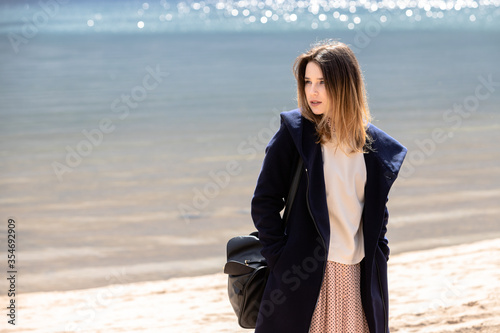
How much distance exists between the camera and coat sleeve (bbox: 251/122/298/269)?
105 inches

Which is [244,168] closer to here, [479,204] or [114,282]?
[479,204]

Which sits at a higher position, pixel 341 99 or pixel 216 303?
pixel 341 99

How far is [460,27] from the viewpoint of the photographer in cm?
3884

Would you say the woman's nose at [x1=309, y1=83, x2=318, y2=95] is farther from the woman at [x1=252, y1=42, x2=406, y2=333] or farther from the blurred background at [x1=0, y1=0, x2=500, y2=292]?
the blurred background at [x1=0, y1=0, x2=500, y2=292]

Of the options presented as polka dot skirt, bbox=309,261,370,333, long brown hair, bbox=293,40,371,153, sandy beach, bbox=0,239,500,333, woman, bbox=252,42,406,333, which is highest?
long brown hair, bbox=293,40,371,153

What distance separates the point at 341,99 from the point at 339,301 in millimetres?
786

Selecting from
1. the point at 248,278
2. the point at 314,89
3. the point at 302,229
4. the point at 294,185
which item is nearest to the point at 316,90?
the point at 314,89

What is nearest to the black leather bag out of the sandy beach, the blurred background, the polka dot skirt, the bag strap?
the bag strap

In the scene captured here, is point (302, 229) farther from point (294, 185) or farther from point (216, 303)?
point (216, 303)

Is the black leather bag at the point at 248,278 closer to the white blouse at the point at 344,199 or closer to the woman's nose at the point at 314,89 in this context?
the white blouse at the point at 344,199

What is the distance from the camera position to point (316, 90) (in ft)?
8.71

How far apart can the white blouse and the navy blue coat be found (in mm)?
38

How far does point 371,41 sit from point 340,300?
29.7 meters

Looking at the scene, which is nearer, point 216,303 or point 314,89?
point 314,89
